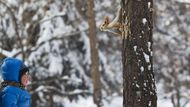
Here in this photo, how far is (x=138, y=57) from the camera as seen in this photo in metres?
6.41

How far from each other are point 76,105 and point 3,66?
13.6m

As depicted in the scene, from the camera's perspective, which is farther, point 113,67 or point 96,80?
point 113,67

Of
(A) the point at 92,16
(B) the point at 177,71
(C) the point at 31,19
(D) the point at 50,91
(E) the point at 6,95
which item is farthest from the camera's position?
(B) the point at 177,71

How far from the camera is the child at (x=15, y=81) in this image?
5727 mm

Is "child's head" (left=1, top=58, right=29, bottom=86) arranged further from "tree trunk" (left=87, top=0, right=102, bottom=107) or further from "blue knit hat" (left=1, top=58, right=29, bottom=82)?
A: "tree trunk" (left=87, top=0, right=102, bottom=107)

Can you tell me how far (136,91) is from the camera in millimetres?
Answer: 6352

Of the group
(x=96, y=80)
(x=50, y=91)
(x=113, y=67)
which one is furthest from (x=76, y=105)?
(x=113, y=67)

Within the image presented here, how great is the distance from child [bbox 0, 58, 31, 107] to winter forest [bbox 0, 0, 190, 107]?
4.07 feet

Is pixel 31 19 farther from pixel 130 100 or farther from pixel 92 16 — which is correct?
pixel 130 100

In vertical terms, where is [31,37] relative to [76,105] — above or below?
above

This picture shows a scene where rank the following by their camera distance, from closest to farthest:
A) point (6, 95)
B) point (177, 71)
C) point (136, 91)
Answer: point (6, 95) → point (136, 91) → point (177, 71)

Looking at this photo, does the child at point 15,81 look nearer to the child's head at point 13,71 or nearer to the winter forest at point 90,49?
the child's head at point 13,71

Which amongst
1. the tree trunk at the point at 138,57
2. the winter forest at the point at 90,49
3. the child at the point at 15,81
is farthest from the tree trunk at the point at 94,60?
the child at the point at 15,81

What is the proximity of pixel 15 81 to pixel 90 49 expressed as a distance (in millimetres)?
9402
